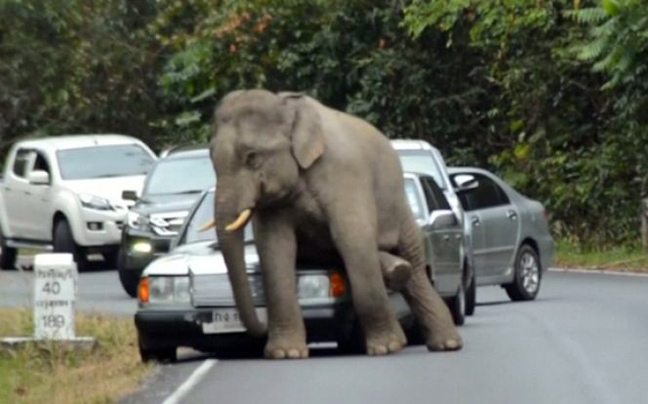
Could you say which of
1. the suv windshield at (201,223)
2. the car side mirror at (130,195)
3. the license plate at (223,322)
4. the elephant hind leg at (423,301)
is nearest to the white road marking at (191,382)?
the license plate at (223,322)

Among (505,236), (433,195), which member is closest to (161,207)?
(505,236)

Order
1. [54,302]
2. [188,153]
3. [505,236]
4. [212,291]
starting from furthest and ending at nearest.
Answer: [188,153]
[505,236]
[54,302]
[212,291]

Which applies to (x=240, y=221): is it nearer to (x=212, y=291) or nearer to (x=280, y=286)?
(x=280, y=286)

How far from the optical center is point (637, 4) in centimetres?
3048

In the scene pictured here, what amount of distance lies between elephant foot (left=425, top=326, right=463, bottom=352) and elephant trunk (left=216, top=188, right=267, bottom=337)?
1.73m

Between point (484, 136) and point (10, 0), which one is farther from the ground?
point (10, 0)

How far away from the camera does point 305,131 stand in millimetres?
18094

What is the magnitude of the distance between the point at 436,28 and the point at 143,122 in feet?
27.5

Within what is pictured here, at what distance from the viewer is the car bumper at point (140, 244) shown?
88.3ft

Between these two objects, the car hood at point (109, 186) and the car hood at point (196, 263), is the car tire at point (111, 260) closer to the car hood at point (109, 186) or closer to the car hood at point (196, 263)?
the car hood at point (109, 186)

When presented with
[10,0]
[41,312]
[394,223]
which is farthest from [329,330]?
[10,0]

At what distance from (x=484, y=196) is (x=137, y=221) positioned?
4.23 m

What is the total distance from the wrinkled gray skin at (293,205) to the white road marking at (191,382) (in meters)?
0.51

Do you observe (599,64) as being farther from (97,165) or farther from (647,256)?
(97,165)
